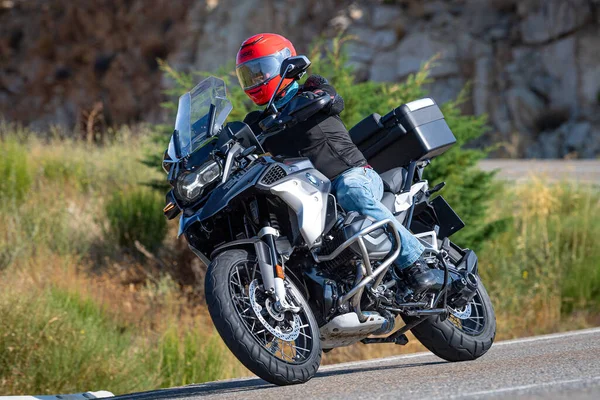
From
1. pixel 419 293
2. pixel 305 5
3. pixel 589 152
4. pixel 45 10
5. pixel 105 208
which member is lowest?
pixel 589 152

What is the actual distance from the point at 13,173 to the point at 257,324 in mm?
9495

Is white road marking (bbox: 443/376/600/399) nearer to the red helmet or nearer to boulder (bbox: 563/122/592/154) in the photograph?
the red helmet

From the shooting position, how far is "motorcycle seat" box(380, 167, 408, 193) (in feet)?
22.6

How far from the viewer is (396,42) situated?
3256 centimetres

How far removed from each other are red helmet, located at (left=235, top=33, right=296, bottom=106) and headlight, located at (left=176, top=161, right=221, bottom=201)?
0.72 metres

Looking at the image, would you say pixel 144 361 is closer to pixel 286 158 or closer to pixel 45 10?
pixel 286 158

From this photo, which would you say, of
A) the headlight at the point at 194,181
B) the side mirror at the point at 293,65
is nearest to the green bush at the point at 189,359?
the headlight at the point at 194,181

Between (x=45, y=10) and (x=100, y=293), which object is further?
(x=45, y=10)

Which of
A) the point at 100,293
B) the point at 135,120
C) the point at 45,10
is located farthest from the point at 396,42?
the point at 100,293

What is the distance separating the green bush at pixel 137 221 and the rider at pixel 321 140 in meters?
7.27

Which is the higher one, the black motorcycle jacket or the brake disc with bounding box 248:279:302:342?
the black motorcycle jacket

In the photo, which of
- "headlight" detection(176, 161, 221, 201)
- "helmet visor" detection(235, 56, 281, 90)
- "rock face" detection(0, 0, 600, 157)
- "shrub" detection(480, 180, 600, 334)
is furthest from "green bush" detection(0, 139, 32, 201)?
"rock face" detection(0, 0, 600, 157)

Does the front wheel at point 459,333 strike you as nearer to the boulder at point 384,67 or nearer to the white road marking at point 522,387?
the white road marking at point 522,387

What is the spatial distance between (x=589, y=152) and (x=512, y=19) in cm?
568
